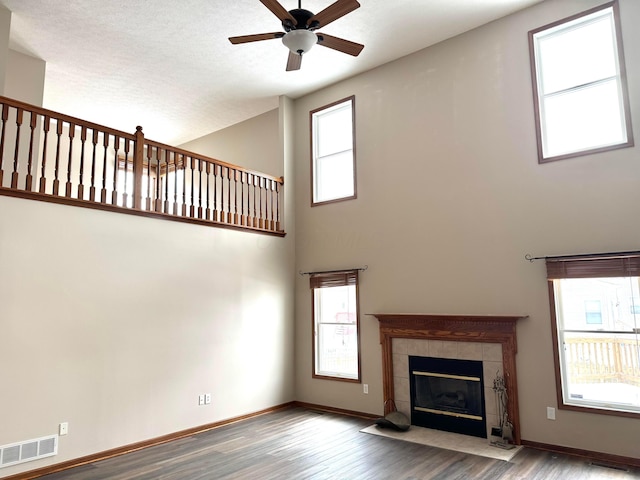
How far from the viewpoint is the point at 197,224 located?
18.7 feet

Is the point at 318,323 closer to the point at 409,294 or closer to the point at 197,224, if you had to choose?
the point at 409,294

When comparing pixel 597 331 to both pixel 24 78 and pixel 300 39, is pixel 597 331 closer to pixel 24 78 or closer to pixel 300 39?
pixel 300 39

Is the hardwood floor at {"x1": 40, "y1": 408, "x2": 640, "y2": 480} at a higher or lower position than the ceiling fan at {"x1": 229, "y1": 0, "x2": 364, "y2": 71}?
lower

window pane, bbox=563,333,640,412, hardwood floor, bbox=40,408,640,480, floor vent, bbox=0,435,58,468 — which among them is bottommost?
hardwood floor, bbox=40,408,640,480

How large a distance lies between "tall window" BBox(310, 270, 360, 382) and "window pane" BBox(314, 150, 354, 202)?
124cm

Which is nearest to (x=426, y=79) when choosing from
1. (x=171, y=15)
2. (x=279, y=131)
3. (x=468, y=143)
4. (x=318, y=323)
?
(x=468, y=143)

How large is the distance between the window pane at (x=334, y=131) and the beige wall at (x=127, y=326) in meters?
1.79

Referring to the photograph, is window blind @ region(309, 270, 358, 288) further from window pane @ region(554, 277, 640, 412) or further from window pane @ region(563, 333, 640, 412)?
window pane @ region(563, 333, 640, 412)

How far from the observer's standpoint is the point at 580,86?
4648mm

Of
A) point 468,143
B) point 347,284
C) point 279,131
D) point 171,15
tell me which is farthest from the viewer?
point 279,131

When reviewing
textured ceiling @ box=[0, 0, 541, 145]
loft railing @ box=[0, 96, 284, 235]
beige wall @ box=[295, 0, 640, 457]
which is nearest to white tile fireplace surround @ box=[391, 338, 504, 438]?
beige wall @ box=[295, 0, 640, 457]

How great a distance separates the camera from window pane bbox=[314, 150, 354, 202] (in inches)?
263

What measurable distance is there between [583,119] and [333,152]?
3.42 metres

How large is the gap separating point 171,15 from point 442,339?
4.90 metres
